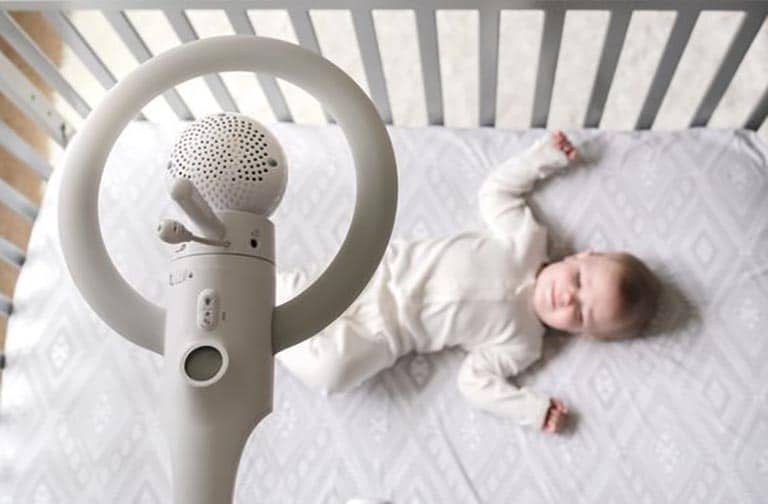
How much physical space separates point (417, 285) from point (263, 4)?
0.48m

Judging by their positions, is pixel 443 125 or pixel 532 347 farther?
pixel 443 125

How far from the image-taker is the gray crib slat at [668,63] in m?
1.08

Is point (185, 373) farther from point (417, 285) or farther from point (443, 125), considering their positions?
point (443, 125)

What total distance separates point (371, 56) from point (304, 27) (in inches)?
4.4

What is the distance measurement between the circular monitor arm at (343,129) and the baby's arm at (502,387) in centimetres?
65

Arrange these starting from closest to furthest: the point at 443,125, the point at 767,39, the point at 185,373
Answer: the point at 185,373
the point at 443,125
the point at 767,39

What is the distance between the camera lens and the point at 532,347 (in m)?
1.26

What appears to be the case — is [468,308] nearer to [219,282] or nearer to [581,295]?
[581,295]

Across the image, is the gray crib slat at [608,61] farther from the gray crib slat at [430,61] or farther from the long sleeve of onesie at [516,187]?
the gray crib slat at [430,61]

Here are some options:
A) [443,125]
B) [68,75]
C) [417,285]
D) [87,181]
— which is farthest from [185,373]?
[68,75]

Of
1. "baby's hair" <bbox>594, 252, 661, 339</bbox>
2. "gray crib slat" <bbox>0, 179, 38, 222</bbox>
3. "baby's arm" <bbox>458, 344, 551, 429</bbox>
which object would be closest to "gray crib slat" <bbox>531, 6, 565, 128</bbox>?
"baby's hair" <bbox>594, 252, 661, 339</bbox>

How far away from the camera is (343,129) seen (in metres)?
0.60

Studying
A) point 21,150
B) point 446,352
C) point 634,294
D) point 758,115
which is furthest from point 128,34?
point 758,115

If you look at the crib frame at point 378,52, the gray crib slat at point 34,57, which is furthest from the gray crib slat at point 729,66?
the gray crib slat at point 34,57
